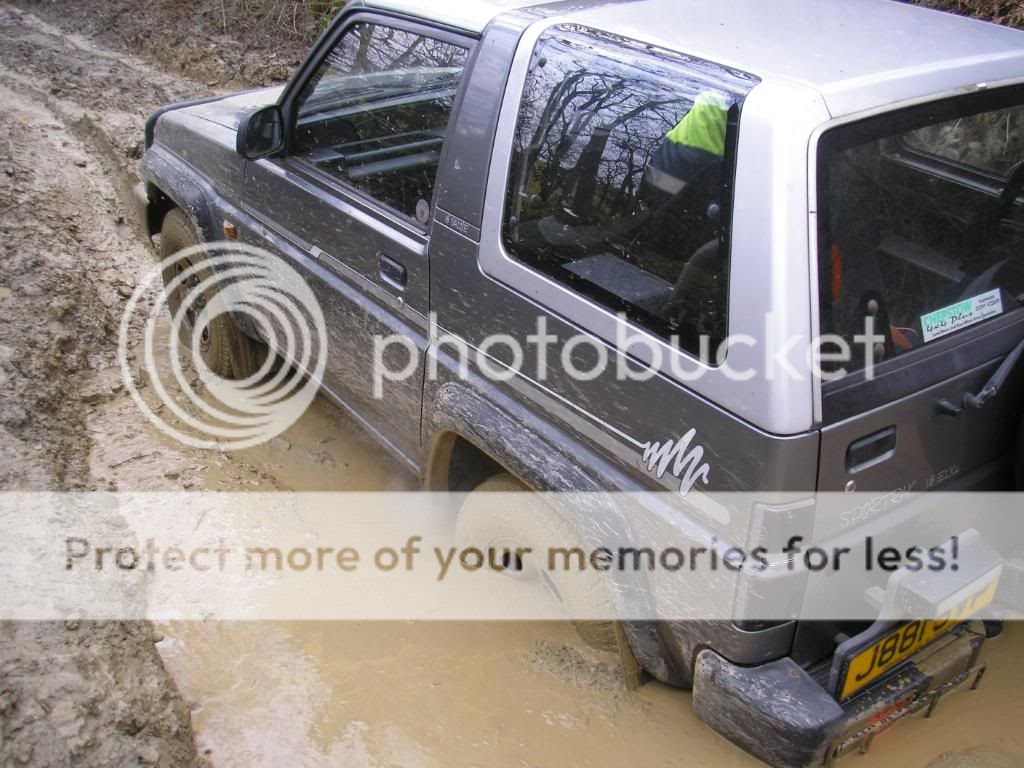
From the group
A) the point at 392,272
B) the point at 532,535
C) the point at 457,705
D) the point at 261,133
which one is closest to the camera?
the point at 532,535

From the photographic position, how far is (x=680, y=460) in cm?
207

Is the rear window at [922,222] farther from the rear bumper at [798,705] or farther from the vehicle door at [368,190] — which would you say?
the vehicle door at [368,190]

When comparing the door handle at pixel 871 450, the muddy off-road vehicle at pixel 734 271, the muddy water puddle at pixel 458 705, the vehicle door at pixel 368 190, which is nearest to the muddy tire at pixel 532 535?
the muddy off-road vehicle at pixel 734 271

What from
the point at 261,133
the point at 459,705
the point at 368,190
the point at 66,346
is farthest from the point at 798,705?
the point at 66,346

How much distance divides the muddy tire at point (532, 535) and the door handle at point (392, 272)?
67 centimetres

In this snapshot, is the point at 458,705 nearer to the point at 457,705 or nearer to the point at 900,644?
the point at 457,705

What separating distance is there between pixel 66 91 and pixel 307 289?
19.2 feet

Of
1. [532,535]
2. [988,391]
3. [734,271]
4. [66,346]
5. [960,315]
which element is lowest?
[66,346]

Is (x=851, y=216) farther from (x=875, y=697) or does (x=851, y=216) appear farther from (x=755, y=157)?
(x=875, y=697)

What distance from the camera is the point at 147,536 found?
332 centimetres

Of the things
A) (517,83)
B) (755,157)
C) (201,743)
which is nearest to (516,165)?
(517,83)

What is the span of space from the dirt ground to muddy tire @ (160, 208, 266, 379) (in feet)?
1.25

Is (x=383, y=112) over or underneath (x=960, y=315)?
over

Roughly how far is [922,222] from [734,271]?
57cm
